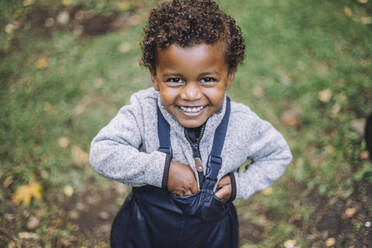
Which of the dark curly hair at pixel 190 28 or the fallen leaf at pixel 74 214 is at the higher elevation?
the dark curly hair at pixel 190 28

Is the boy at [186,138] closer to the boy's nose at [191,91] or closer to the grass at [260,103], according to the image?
the boy's nose at [191,91]

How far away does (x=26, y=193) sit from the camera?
2.72 meters

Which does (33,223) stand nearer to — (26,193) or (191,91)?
(26,193)

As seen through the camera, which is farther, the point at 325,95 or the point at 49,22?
the point at 49,22

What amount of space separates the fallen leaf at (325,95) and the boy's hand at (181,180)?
2188 mm

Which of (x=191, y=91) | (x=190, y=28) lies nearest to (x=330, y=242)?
(x=191, y=91)

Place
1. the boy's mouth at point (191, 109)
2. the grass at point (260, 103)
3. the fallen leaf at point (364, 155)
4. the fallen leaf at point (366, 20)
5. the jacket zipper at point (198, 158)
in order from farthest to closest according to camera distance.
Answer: the fallen leaf at point (366, 20) → the fallen leaf at point (364, 155) → the grass at point (260, 103) → the jacket zipper at point (198, 158) → the boy's mouth at point (191, 109)

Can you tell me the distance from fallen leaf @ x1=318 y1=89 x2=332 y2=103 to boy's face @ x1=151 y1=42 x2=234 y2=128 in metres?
2.04

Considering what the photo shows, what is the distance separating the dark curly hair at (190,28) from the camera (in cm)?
137

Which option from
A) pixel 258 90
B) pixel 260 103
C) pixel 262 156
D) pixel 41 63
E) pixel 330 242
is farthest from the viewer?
pixel 41 63

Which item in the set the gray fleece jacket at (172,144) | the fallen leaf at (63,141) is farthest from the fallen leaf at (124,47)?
the gray fleece jacket at (172,144)

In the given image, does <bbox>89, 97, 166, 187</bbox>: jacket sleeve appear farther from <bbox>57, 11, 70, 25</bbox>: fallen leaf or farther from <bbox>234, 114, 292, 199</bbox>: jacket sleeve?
<bbox>57, 11, 70, 25</bbox>: fallen leaf

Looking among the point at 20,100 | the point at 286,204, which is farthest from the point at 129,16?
the point at 286,204

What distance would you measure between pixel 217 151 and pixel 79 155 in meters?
1.85
